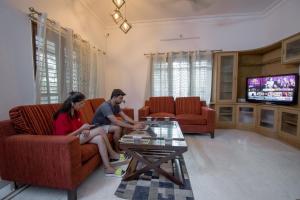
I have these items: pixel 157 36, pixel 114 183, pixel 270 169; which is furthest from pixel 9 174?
pixel 157 36

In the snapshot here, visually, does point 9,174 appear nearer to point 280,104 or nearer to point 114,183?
point 114,183

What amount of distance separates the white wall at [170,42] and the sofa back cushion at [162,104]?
2.00 ft

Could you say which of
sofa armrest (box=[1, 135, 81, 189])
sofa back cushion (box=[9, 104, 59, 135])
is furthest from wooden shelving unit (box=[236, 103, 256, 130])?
sofa back cushion (box=[9, 104, 59, 135])

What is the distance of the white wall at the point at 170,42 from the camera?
3.83 meters

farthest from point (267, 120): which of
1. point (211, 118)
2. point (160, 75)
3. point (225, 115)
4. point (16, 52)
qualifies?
point (16, 52)

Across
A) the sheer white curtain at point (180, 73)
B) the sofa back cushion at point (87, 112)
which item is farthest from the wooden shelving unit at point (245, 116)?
the sofa back cushion at point (87, 112)

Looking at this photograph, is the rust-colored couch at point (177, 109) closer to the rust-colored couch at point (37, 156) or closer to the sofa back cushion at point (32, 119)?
the sofa back cushion at point (32, 119)

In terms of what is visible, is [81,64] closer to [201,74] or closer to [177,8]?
[177,8]

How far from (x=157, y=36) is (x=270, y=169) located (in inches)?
143

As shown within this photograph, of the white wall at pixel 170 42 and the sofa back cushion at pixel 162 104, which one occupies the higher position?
the white wall at pixel 170 42

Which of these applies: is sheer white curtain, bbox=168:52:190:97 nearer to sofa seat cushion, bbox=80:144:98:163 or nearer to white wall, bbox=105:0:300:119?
white wall, bbox=105:0:300:119

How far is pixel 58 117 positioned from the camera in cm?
168

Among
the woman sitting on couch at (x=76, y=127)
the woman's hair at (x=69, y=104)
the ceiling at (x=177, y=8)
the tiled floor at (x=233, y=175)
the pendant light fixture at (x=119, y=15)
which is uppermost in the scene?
the ceiling at (x=177, y=8)

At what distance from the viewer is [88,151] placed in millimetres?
1640
